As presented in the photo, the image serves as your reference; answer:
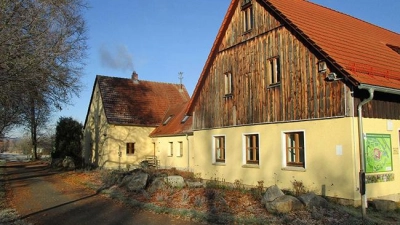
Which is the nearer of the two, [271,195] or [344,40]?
[271,195]

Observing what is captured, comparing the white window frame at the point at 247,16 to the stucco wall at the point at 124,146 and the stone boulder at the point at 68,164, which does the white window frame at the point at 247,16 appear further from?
the stone boulder at the point at 68,164

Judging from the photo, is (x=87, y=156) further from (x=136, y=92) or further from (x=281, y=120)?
(x=281, y=120)

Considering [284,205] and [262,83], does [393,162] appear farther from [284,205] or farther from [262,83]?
[262,83]

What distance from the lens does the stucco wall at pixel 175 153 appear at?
25.5m

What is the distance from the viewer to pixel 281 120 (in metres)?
14.4

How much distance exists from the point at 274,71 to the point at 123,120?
18.6 m

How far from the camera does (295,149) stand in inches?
556

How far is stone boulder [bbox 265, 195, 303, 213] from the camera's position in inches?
396

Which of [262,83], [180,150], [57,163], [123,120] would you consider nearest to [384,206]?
[262,83]

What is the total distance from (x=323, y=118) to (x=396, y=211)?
3.66 metres

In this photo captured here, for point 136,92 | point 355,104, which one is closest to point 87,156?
point 136,92

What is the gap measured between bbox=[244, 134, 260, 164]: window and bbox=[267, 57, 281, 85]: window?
2.63m

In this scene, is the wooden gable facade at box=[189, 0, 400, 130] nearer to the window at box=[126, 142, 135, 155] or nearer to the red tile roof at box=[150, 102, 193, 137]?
the red tile roof at box=[150, 102, 193, 137]

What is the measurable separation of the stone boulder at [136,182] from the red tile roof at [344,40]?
23.5ft
